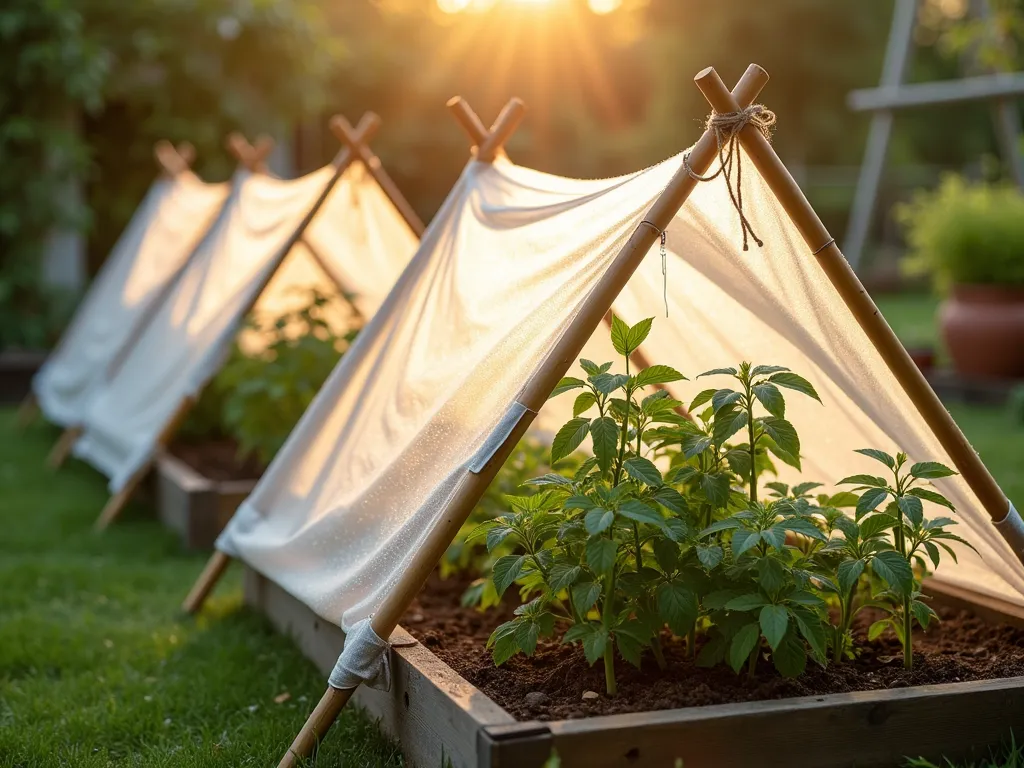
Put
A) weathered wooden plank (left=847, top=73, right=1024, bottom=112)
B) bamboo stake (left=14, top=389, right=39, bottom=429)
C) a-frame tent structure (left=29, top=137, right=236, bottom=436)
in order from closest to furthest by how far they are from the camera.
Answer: a-frame tent structure (left=29, top=137, right=236, bottom=436), bamboo stake (left=14, top=389, right=39, bottom=429), weathered wooden plank (left=847, top=73, right=1024, bottom=112)

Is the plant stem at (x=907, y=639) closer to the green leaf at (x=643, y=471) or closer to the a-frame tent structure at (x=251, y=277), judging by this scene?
the green leaf at (x=643, y=471)

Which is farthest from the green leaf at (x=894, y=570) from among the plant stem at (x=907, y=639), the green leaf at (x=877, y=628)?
the green leaf at (x=877, y=628)

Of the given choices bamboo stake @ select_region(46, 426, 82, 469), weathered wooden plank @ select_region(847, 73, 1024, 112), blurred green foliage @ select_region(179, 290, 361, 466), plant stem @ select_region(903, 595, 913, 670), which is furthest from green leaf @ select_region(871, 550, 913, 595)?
weathered wooden plank @ select_region(847, 73, 1024, 112)

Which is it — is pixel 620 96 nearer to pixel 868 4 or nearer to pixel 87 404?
pixel 868 4

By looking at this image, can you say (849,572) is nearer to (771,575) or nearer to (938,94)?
(771,575)

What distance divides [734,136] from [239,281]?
3.70 meters

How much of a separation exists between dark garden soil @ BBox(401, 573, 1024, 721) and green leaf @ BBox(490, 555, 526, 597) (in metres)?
0.24

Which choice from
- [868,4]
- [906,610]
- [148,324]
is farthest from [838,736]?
[868,4]

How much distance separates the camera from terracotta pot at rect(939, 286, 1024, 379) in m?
8.86

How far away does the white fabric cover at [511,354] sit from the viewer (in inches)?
115

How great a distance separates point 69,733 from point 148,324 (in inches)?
159

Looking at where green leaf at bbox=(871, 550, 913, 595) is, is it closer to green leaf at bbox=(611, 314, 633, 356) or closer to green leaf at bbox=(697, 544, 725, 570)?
green leaf at bbox=(697, 544, 725, 570)

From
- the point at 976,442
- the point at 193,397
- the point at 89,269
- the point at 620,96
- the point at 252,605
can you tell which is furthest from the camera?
the point at 620,96

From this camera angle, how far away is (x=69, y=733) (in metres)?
3.19
